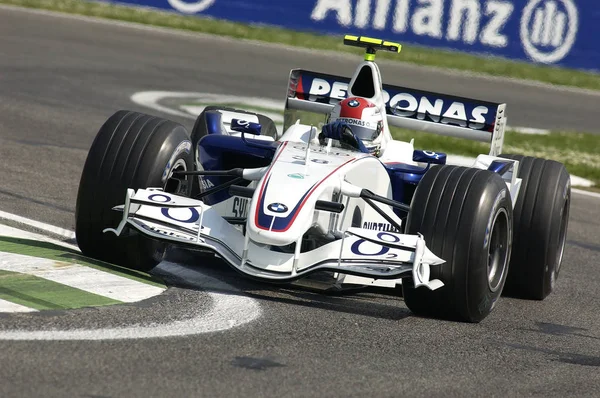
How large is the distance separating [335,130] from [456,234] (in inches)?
60.2

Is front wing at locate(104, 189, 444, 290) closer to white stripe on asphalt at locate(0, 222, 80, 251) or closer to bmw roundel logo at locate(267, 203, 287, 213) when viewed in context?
bmw roundel logo at locate(267, 203, 287, 213)

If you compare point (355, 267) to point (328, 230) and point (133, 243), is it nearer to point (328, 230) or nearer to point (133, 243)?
point (328, 230)

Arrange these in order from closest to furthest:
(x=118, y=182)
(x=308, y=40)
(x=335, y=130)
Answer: (x=118, y=182)
(x=335, y=130)
(x=308, y=40)

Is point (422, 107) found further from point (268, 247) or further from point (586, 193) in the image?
point (586, 193)

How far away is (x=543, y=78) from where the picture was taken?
2192 centimetres

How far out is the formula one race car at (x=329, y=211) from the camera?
22.0 feet

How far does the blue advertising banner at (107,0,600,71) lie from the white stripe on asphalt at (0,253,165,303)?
15.8m

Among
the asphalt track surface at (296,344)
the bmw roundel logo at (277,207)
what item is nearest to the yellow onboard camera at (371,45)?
the asphalt track surface at (296,344)

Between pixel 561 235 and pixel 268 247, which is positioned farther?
pixel 561 235

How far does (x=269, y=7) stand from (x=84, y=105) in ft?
29.3

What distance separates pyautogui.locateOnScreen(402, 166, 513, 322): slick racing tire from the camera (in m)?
6.83

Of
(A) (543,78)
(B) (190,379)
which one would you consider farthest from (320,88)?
(A) (543,78)

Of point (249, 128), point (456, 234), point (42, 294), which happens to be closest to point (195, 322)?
point (42, 294)

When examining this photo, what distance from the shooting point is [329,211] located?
6.95 meters
